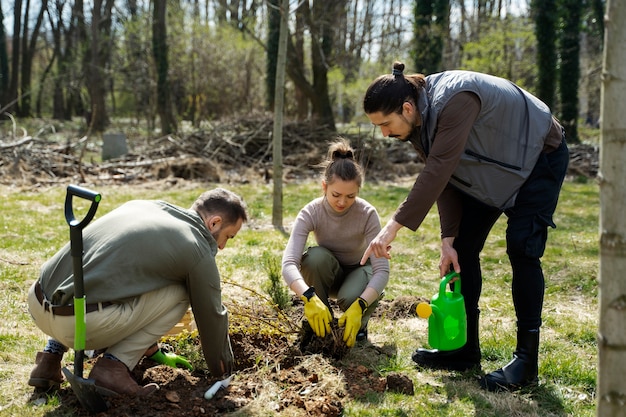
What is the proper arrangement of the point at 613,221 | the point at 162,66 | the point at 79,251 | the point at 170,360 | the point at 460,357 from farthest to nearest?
the point at 162,66, the point at 460,357, the point at 170,360, the point at 79,251, the point at 613,221

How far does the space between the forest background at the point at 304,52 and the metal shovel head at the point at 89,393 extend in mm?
10181

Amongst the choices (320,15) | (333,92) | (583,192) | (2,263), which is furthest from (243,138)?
(333,92)

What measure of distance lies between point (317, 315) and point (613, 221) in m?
1.71

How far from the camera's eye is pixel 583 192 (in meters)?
9.52

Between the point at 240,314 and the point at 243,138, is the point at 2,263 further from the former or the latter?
the point at 243,138

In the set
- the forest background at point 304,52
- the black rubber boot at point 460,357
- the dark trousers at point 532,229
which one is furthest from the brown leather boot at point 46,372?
the forest background at point 304,52

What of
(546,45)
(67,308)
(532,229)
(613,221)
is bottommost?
(67,308)

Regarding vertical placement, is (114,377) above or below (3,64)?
below

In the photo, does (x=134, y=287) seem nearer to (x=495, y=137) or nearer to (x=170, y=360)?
(x=170, y=360)

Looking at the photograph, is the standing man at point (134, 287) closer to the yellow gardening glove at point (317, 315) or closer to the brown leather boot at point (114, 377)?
the brown leather boot at point (114, 377)

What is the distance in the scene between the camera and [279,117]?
6.64 meters

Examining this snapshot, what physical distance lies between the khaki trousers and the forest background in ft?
32.4

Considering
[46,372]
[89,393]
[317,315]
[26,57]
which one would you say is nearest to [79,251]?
[89,393]

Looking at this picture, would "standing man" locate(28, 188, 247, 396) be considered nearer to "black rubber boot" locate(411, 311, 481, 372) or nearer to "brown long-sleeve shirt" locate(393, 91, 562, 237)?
"brown long-sleeve shirt" locate(393, 91, 562, 237)
